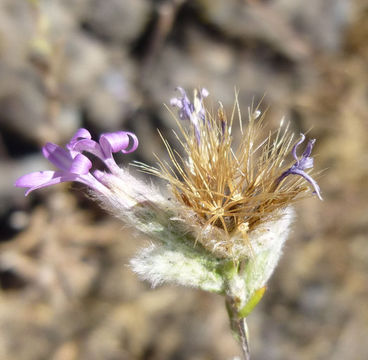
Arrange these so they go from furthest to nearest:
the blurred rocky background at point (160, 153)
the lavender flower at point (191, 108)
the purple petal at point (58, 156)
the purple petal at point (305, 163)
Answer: the blurred rocky background at point (160, 153) → the lavender flower at point (191, 108) → the purple petal at point (58, 156) → the purple petal at point (305, 163)

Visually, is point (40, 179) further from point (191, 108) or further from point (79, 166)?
point (191, 108)

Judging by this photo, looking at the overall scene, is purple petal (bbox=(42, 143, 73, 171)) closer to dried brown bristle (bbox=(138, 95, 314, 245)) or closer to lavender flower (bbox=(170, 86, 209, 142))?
dried brown bristle (bbox=(138, 95, 314, 245))

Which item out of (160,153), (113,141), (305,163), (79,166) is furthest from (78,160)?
(160,153)

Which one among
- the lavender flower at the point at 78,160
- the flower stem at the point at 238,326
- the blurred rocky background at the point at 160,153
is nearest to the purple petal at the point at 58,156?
the lavender flower at the point at 78,160

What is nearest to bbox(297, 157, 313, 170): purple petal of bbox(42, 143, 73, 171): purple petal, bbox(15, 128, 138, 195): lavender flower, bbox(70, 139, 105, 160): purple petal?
bbox(15, 128, 138, 195): lavender flower

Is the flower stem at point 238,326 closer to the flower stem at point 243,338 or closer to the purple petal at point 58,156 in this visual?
the flower stem at point 243,338

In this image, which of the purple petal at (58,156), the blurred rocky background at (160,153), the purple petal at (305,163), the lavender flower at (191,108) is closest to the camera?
the purple petal at (305,163)
